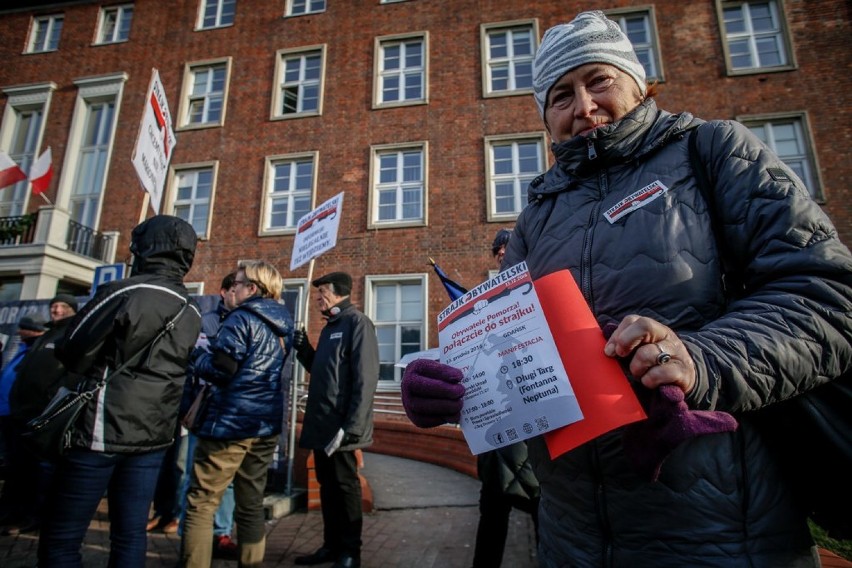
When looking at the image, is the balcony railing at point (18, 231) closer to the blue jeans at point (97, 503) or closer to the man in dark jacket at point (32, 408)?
the man in dark jacket at point (32, 408)

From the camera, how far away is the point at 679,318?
1002 mm

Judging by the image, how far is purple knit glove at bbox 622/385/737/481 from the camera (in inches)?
29.1

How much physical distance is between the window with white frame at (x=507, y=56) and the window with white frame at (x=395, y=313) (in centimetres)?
551

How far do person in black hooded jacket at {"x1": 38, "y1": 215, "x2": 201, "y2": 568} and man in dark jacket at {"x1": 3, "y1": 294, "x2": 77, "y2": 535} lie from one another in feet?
7.98

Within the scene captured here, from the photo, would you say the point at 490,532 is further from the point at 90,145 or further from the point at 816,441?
the point at 90,145

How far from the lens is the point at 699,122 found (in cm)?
119

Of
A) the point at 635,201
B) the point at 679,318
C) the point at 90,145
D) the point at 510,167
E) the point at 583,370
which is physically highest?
the point at 90,145

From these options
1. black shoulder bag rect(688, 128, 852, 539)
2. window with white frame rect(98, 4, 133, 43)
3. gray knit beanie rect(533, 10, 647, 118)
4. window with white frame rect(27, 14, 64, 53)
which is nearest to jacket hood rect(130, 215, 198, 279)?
gray knit beanie rect(533, 10, 647, 118)

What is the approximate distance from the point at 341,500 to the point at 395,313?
826 centimetres

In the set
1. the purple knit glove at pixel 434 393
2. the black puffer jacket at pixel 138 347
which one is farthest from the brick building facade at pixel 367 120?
the purple knit glove at pixel 434 393

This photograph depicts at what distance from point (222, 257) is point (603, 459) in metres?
12.8

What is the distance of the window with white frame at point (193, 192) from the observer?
13.2 meters

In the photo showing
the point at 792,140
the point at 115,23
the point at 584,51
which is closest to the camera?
the point at 584,51

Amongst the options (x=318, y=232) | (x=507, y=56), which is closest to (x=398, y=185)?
(x=507, y=56)
